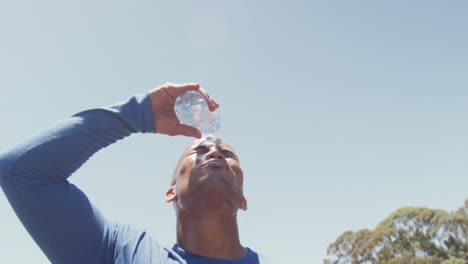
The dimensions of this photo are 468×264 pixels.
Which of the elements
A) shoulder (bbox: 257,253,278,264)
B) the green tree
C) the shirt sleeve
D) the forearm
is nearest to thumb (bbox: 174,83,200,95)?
the forearm

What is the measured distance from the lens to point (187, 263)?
8.74 ft

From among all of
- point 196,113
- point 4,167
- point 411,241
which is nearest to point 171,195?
point 196,113

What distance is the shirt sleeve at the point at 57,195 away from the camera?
2.29 meters

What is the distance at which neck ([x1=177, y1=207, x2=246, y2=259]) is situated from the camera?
2.92 m

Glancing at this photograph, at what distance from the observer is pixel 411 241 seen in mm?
26484

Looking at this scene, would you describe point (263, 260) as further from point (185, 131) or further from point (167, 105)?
point (167, 105)

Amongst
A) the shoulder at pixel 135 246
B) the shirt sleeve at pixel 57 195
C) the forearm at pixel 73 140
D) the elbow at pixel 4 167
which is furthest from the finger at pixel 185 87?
the elbow at pixel 4 167

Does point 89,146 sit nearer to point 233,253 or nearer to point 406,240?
point 233,253

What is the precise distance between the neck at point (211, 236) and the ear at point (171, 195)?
0.32 meters

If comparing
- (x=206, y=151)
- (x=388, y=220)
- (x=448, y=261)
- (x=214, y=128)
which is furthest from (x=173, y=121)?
(x=388, y=220)

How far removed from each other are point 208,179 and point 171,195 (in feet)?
1.90

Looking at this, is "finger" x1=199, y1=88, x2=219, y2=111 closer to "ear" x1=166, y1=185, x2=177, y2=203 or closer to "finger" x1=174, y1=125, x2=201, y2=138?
"finger" x1=174, y1=125, x2=201, y2=138

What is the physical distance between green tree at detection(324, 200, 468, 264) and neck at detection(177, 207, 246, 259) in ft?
82.3

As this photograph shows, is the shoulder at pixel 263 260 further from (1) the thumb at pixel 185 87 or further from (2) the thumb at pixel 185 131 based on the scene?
(1) the thumb at pixel 185 87
